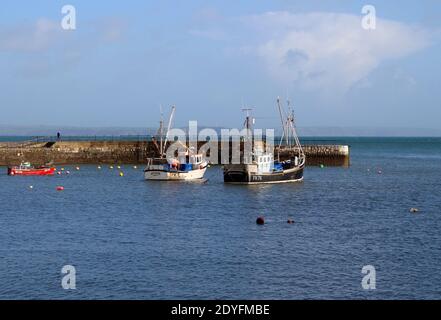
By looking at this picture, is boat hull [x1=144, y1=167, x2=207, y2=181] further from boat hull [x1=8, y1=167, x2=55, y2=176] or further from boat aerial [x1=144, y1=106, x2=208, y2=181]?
boat hull [x1=8, y1=167, x2=55, y2=176]

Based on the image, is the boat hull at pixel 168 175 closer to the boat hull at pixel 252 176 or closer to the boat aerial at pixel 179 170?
the boat aerial at pixel 179 170

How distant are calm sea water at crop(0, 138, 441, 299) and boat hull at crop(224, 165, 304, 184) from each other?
4.63 meters

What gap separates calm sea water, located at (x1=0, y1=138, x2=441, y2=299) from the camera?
27.6 meters

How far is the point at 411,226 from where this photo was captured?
4441cm

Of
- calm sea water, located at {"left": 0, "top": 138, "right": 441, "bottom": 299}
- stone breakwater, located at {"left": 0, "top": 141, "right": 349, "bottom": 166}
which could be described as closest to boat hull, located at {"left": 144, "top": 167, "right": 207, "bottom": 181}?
calm sea water, located at {"left": 0, "top": 138, "right": 441, "bottom": 299}

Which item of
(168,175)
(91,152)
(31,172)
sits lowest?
(31,172)

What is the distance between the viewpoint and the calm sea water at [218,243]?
1086 inches

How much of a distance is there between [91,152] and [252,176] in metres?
40.5

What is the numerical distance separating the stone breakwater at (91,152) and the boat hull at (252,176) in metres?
25.8

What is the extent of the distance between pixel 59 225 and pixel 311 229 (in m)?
16.1

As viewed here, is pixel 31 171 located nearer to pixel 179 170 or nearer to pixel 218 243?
pixel 179 170

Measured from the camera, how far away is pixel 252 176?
74438mm

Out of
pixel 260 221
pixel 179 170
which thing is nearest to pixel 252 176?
pixel 179 170
